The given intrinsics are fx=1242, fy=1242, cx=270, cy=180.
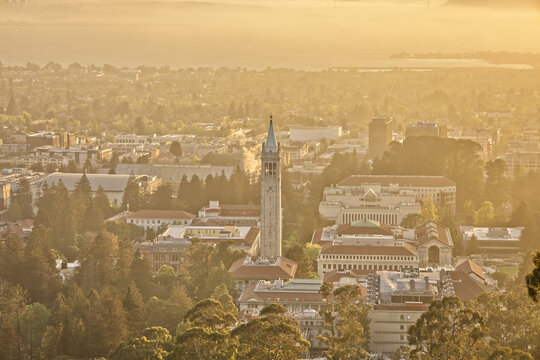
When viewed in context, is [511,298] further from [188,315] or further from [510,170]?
[510,170]

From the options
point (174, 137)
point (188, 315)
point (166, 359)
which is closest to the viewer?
point (166, 359)

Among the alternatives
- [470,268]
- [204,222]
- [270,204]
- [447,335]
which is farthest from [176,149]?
[447,335]

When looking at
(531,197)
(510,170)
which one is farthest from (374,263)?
(510,170)

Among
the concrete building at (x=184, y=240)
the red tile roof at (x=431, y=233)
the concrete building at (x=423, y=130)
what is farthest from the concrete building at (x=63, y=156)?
the red tile roof at (x=431, y=233)

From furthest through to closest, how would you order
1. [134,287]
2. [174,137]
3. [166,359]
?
[174,137]
[134,287]
[166,359]

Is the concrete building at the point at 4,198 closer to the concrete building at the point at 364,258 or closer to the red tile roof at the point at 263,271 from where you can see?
the red tile roof at the point at 263,271

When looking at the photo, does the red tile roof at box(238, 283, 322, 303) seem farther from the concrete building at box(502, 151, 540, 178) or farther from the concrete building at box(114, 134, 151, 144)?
the concrete building at box(114, 134, 151, 144)
